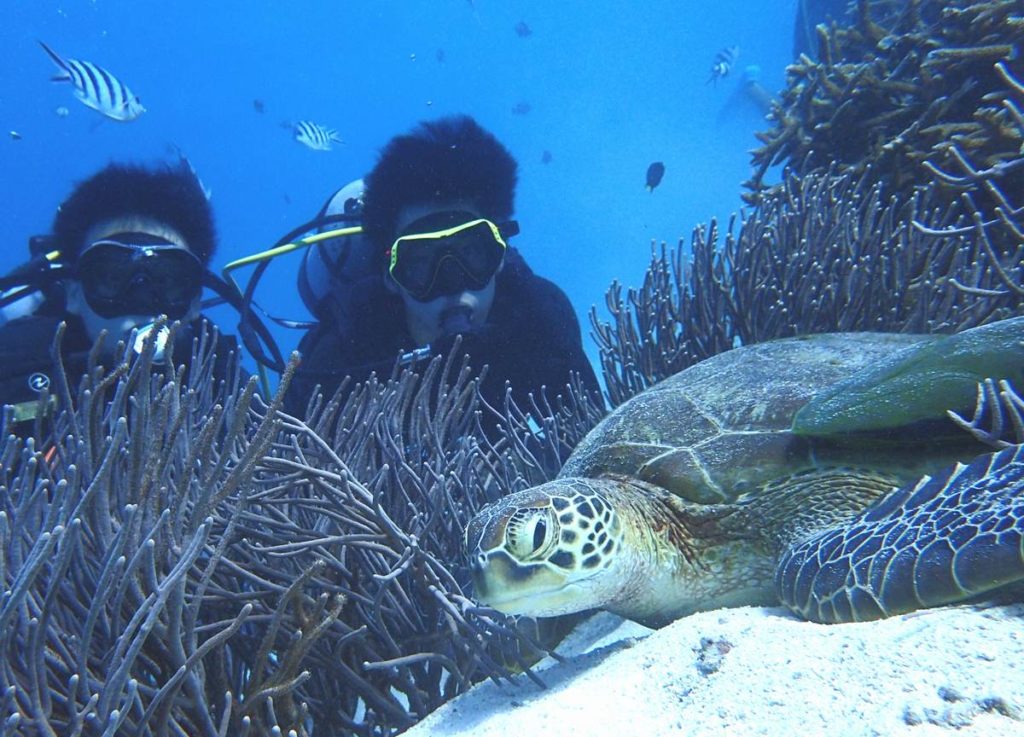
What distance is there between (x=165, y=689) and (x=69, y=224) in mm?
4415

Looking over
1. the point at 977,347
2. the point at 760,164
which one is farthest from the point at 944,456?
the point at 760,164

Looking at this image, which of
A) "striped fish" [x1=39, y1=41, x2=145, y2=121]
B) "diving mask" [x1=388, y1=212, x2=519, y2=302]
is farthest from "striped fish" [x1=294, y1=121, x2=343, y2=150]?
"diving mask" [x1=388, y1=212, x2=519, y2=302]

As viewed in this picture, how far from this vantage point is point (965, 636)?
41.8 inches

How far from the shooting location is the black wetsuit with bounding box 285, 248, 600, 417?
4676 mm

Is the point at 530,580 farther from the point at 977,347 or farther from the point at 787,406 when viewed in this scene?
the point at 977,347

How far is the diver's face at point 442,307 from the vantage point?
4625 millimetres

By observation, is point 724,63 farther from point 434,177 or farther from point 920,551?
point 920,551

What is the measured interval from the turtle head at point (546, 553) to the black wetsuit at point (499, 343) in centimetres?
276

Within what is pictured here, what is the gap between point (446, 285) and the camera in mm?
4566

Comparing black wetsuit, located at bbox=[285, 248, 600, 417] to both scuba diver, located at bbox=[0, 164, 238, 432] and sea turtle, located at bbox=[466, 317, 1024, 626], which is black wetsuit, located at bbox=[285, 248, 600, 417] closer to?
scuba diver, located at bbox=[0, 164, 238, 432]

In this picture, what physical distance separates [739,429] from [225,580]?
1713 mm

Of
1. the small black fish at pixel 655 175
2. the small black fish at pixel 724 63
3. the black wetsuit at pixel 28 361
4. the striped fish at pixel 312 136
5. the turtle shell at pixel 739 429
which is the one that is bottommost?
the turtle shell at pixel 739 429

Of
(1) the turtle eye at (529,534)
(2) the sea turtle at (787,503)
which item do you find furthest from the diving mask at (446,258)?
(1) the turtle eye at (529,534)

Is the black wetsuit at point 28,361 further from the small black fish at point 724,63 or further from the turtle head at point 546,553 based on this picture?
the small black fish at point 724,63
